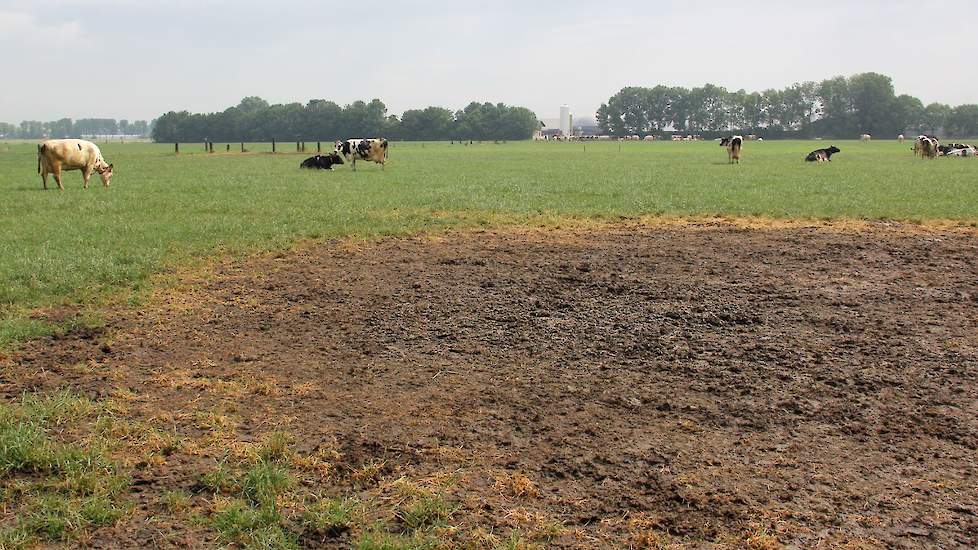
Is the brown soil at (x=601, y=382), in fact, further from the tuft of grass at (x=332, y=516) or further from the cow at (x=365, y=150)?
the cow at (x=365, y=150)

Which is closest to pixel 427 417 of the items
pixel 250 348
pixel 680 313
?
pixel 250 348

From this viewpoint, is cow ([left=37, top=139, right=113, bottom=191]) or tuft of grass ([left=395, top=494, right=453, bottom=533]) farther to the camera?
cow ([left=37, top=139, right=113, bottom=191])

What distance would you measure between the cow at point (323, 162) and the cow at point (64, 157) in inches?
430

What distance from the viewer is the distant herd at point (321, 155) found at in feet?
67.6

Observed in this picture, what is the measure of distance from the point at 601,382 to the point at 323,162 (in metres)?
28.2

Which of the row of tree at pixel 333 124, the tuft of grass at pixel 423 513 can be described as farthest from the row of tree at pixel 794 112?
the tuft of grass at pixel 423 513

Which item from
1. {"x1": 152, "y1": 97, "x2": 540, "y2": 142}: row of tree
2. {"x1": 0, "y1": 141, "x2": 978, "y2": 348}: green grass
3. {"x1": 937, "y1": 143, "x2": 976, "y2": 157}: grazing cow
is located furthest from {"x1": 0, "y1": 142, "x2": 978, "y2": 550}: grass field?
{"x1": 152, "y1": 97, "x2": 540, "y2": 142}: row of tree

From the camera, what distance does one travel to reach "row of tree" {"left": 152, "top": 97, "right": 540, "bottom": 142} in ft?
450

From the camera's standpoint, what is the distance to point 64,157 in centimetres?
2080

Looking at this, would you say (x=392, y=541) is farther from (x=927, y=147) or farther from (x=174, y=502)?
(x=927, y=147)

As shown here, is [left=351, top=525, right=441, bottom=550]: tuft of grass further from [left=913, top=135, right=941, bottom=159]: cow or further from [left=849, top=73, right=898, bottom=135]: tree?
[left=849, top=73, right=898, bottom=135]: tree

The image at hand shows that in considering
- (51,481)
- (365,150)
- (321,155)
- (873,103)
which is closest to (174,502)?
(51,481)

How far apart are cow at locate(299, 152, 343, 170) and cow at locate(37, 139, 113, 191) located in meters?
10.9

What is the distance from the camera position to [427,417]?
5246mm
